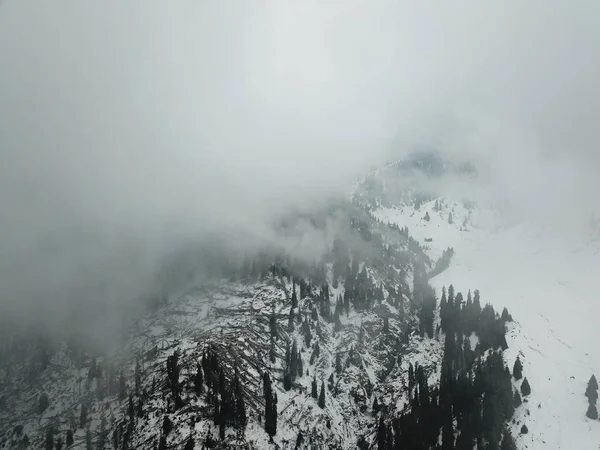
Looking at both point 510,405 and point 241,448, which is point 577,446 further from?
point 241,448

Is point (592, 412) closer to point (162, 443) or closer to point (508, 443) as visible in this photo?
point (508, 443)

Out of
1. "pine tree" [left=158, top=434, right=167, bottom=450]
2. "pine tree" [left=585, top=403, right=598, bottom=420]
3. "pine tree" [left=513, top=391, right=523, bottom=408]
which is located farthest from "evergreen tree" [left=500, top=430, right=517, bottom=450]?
"pine tree" [left=158, top=434, right=167, bottom=450]

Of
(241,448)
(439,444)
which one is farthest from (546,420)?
(241,448)

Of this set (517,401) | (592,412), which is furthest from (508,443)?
(592,412)

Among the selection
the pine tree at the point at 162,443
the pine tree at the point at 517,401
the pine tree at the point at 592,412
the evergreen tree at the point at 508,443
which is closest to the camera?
the evergreen tree at the point at 508,443

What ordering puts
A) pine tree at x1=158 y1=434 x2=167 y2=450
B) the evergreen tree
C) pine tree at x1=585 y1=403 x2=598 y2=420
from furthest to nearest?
pine tree at x1=158 y1=434 x2=167 y2=450, pine tree at x1=585 y1=403 x2=598 y2=420, the evergreen tree

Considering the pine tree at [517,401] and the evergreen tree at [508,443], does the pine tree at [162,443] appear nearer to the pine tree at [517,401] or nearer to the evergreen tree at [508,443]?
the evergreen tree at [508,443]

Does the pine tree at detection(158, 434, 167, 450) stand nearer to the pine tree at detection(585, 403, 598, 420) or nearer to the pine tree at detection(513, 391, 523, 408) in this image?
the pine tree at detection(513, 391, 523, 408)

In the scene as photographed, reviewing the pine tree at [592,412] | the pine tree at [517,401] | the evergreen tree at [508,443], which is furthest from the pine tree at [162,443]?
the pine tree at [592,412]

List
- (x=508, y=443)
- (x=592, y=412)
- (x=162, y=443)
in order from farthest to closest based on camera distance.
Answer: (x=162, y=443), (x=592, y=412), (x=508, y=443)
